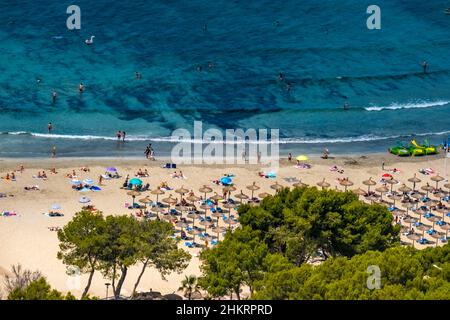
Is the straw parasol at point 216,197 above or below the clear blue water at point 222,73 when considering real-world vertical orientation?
below

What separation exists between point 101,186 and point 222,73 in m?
33.3

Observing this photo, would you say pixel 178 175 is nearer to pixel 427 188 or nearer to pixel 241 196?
pixel 241 196

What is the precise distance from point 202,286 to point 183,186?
991 inches

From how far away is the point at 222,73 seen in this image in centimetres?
10688

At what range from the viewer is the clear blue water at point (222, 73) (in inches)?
3716

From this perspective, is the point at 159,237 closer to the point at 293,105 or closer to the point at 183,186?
the point at 183,186

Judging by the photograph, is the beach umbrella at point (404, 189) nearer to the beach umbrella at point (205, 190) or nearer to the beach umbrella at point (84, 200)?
the beach umbrella at point (205, 190)

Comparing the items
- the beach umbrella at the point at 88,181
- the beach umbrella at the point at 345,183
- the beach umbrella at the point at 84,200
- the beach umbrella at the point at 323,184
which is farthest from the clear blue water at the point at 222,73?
the beach umbrella at the point at 84,200

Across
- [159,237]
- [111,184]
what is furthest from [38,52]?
[159,237]

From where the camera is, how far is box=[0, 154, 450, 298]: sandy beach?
204 ft

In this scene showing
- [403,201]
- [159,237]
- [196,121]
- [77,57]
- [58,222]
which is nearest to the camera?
[159,237]

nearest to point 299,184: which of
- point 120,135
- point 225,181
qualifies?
point 225,181

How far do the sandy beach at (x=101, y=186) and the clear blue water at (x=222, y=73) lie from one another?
4.51m

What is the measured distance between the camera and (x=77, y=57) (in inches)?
4274
